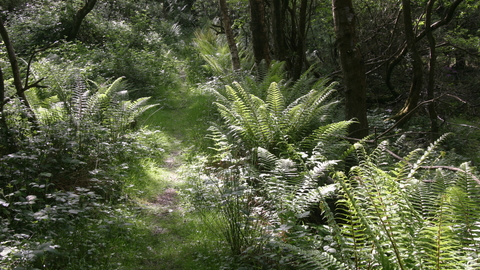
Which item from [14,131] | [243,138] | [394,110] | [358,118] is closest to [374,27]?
[394,110]

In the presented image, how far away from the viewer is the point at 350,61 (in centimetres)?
462

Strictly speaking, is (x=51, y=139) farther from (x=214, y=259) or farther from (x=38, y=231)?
(x=214, y=259)

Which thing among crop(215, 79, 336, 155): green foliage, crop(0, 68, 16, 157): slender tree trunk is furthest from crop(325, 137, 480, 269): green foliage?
crop(0, 68, 16, 157): slender tree trunk

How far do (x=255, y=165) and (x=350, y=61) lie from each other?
1.83m

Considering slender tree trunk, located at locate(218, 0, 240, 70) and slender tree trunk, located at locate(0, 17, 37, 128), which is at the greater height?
slender tree trunk, located at locate(218, 0, 240, 70)

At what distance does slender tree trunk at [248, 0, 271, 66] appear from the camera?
816 centimetres

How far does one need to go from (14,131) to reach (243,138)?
9.32 feet

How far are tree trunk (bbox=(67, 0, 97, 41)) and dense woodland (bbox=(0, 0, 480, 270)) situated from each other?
2.28m

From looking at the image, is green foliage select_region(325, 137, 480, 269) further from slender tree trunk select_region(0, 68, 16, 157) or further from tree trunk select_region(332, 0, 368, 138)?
slender tree trunk select_region(0, 68, 16, 157)

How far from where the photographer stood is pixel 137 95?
30.7 feet

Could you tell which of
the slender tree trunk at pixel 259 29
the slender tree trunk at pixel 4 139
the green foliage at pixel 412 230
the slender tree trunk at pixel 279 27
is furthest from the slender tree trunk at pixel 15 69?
the slender tree trunk at pixel 279 27

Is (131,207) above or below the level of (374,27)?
below

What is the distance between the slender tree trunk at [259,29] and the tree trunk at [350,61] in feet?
12.5

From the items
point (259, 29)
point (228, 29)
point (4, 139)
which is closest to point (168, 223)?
point (4, 139)
